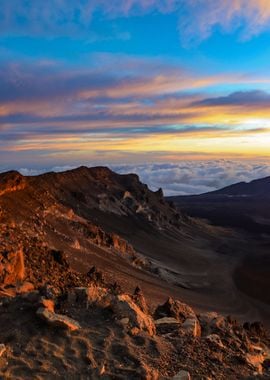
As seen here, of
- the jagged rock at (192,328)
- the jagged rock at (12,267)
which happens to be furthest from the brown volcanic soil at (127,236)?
the jagged rock at (192,328)

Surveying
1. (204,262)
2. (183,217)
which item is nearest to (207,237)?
(183,217)

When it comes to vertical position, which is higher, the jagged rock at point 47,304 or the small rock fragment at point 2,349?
the jagged rock at point 47,304

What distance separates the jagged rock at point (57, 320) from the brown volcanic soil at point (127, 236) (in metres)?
11.4

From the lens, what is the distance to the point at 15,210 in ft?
122

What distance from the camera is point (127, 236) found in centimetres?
5822

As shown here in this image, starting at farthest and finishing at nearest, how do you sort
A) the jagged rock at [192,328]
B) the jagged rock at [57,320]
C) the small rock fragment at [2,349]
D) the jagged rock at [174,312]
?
the jagged rock at [174,312], the jagged rock at [192,328], the jagged rock at [57,320], the small rock fragment at [2,349]

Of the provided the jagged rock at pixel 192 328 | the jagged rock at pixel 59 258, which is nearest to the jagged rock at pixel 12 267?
the jagged rock at pixel 59 258

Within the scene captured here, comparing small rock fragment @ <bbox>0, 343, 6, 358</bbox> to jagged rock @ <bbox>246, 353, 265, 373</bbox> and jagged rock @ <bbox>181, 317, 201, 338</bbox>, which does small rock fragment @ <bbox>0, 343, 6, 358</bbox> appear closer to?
jagged rock @ <bbox>181, 317, 201, 338</bbox>

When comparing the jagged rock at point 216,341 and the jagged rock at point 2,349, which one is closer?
the jagged rock at point 2,349

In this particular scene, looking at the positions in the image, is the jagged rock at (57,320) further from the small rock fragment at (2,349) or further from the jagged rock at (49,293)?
the small rock fragment at (2,349)

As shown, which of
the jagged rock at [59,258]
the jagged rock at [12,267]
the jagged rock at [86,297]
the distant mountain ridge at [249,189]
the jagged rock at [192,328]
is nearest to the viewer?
the jagged rock at [86,297]

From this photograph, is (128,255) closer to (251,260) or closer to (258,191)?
(251,260)

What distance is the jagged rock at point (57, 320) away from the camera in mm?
9633

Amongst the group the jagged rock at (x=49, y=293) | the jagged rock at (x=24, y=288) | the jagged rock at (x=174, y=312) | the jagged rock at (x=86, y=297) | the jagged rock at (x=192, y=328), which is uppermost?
the jagged rock at (x=49, y=293)
